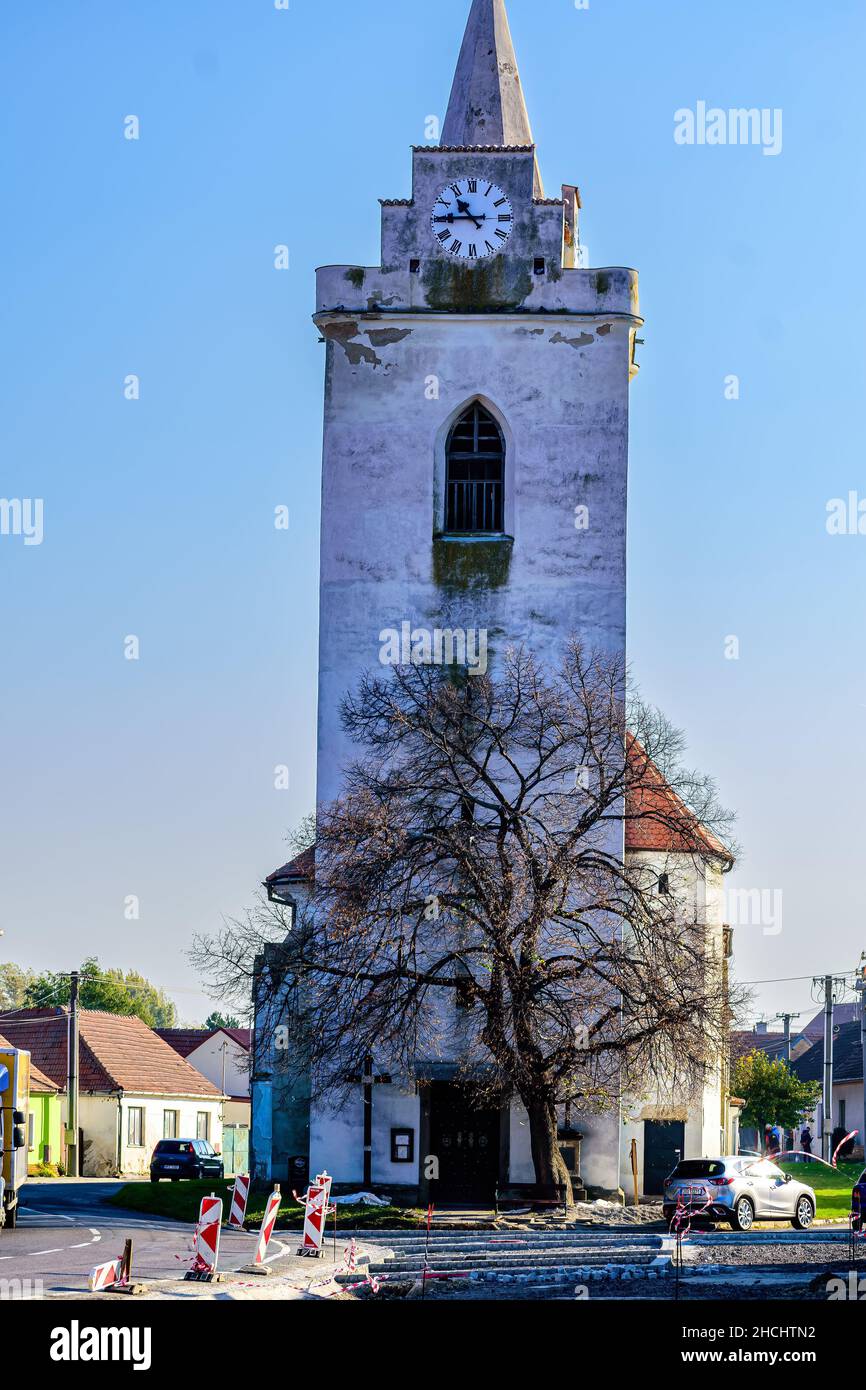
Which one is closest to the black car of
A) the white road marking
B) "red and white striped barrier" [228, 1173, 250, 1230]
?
the white road marking

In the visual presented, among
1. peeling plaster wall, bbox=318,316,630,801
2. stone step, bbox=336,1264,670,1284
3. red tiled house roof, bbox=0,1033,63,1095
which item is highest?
peeling plaster wall, bbox=318,316,630,801

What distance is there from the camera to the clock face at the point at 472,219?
41.9m

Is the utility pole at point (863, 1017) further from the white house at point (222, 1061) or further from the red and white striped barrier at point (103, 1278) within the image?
the red and white striped barrier at point (103, 1278)

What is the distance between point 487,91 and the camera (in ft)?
145

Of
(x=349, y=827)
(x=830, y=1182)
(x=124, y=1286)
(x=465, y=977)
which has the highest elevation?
(x=349, y=827)

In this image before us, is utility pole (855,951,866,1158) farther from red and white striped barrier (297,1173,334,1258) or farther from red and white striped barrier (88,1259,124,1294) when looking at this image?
red and white striped barrier (88,1259,124,1294)

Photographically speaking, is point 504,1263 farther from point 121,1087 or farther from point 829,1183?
point 121,1087

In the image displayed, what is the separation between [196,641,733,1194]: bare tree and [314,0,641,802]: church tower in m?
2.73

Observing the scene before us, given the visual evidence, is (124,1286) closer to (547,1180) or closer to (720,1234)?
(720,1234)

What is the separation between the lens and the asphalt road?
22.7 m

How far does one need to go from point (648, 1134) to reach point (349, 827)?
11.3 m

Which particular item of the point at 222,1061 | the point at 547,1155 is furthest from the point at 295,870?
the point at 222,1061

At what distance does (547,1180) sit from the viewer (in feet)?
117
